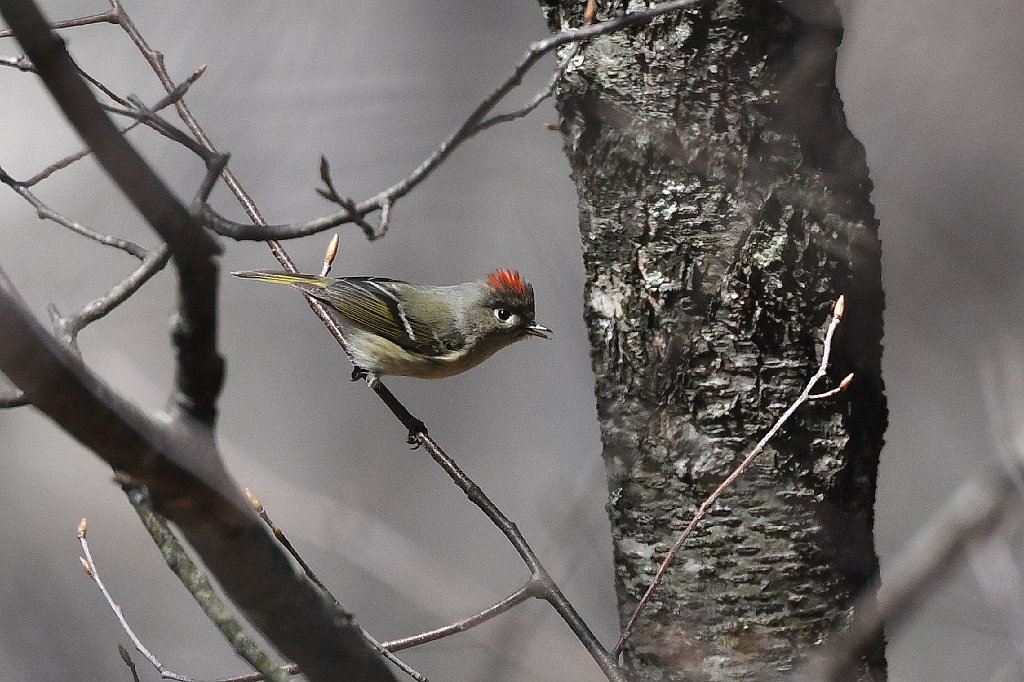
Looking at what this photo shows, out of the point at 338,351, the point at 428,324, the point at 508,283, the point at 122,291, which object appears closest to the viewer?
the point at 122,291

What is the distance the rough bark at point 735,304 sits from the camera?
59.2 inches

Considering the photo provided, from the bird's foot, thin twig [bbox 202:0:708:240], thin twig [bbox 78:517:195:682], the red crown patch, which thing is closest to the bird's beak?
the red crown patch

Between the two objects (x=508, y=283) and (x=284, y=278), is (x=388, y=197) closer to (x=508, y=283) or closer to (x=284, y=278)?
(x=508, y=283)

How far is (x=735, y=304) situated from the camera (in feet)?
5.01

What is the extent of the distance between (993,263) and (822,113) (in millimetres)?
2037

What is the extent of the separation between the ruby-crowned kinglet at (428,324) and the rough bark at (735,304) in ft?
4.89

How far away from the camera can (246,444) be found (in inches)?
199

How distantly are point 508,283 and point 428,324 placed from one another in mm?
336

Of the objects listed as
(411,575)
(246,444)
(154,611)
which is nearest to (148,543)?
(154,611)

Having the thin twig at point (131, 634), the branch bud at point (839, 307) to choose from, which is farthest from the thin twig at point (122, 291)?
the branch bud at point (839, 307)

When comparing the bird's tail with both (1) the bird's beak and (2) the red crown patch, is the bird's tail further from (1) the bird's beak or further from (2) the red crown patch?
(1) the bird's beak

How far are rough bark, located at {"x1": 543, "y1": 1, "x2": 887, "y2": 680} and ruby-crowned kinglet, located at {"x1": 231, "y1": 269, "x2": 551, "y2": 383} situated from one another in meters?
1.49

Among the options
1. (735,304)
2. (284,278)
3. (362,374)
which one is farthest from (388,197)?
(362,374)

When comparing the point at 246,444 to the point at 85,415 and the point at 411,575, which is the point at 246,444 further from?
the point at 85,415
